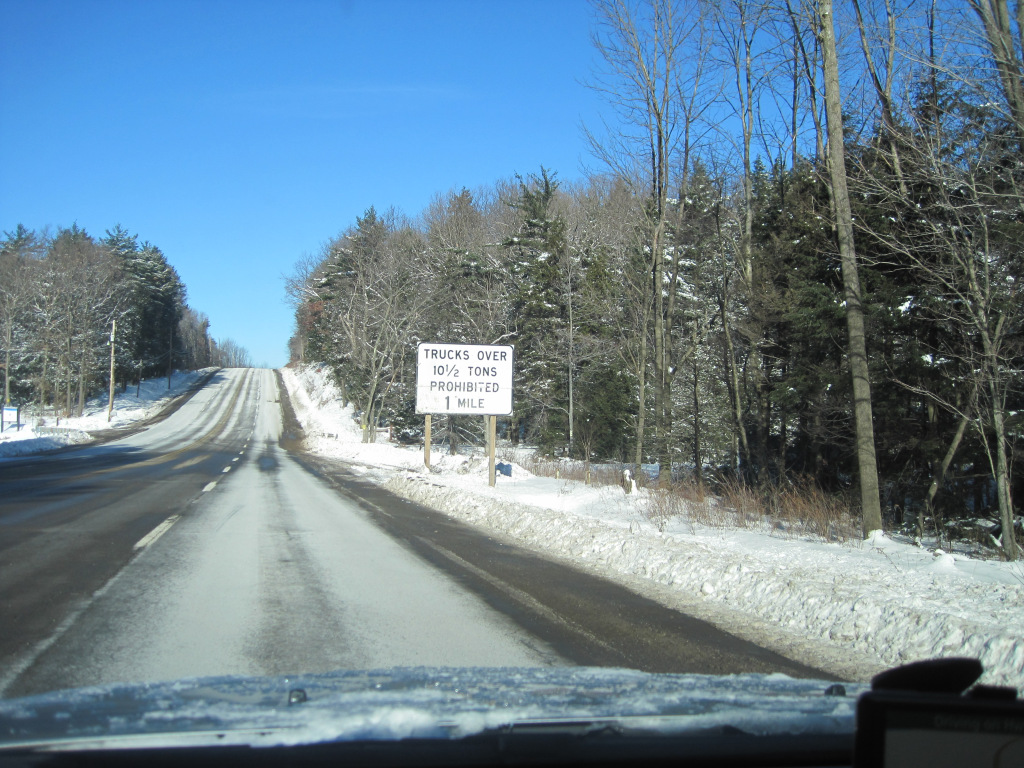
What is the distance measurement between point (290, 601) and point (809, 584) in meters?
5.34

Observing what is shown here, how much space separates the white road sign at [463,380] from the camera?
2192 centimetres

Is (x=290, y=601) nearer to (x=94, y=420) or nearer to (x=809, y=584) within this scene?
(x=809, y=584)

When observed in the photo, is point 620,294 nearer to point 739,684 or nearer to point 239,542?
point 239,542

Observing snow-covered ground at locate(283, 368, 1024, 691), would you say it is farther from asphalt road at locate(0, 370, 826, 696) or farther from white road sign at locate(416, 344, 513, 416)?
white road sign at locate(416, 344, 513, 416)

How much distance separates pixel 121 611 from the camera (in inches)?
269

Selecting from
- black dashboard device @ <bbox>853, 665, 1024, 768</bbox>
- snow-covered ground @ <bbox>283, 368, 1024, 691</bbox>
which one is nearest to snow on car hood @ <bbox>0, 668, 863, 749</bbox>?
black dashboard device @ <bbox>853, 665, 1024, 768</bbox>

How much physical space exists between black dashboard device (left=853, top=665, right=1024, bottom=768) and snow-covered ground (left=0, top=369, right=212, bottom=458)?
38.5 meters

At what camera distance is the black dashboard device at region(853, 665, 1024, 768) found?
1.59 meters

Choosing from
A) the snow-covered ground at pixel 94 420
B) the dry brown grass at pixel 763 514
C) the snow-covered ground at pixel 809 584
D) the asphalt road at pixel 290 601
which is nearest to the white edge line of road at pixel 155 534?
the asphalt road at pixel 290 601

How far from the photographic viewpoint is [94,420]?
61.5 m

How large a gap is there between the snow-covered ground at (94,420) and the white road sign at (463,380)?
22.8 meters

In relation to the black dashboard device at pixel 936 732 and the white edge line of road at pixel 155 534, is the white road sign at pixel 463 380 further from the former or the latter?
the black dashboard device at pixel 936 732

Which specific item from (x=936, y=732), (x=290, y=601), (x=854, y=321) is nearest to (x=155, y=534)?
(x=290, y=601)

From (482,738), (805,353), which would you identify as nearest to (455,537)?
(482,738)
